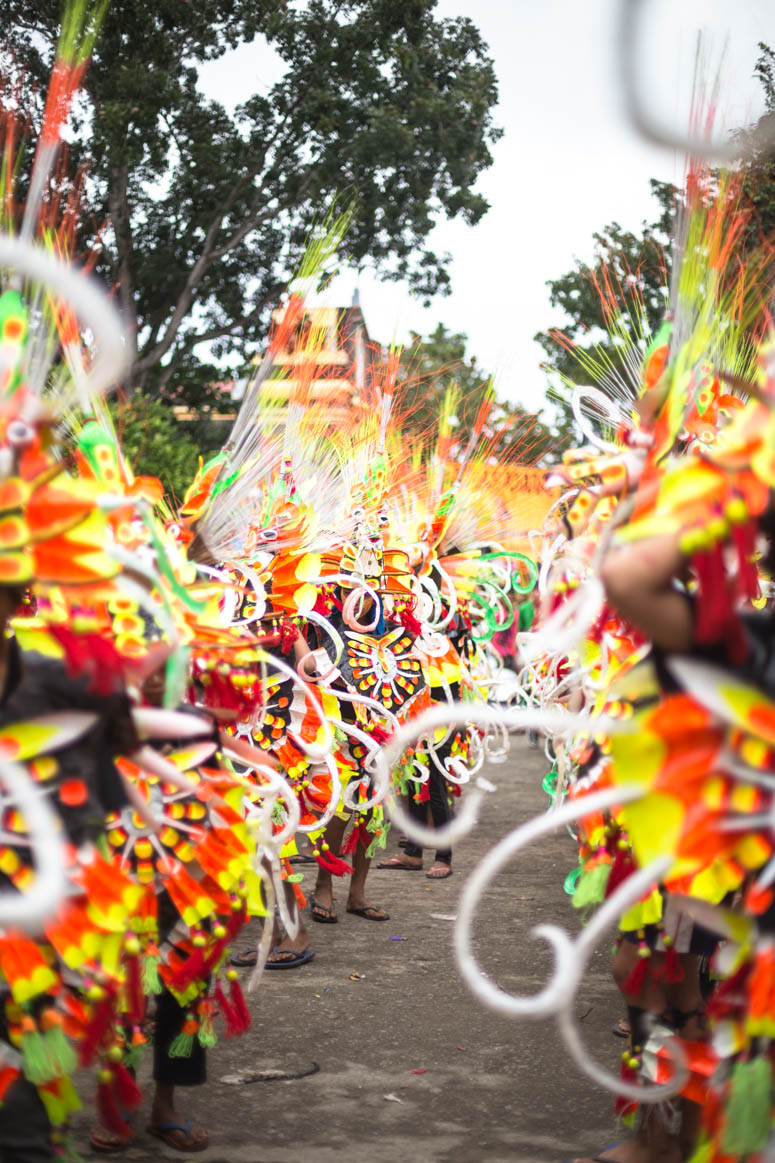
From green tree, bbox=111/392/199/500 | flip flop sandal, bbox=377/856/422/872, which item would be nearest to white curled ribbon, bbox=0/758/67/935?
flip flop sandal, bbox=377/856/422/872

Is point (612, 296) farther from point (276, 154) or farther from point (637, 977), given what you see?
point (276, 154)

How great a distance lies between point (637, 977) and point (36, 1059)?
5.00 feet

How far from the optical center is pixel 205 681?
3607 millimetres

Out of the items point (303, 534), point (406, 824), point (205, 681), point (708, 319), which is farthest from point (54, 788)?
point (303, 534)

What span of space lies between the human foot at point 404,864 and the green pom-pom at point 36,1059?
526cm

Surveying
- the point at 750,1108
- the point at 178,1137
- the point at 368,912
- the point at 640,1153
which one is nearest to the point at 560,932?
the point at 750,1108

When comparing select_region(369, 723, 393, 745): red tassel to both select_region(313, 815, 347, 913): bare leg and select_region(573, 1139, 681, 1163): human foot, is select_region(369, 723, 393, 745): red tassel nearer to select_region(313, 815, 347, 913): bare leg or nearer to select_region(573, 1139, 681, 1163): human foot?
select_region(313, 815, 347, 913): bare leg

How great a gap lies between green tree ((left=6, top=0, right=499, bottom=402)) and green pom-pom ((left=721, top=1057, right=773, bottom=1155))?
36.9ft

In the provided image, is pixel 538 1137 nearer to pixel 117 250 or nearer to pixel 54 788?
pixel 54 788

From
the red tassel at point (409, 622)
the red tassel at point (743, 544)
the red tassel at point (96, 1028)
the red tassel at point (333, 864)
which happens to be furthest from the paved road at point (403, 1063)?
the red tassel at point (743, 544)

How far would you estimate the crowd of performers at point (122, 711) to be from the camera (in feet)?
7.74

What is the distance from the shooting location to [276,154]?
45.1 feet

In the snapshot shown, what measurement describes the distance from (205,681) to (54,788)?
3.77ft

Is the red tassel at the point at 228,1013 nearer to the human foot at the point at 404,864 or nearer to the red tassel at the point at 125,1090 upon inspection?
the red tassel at the point at 125,1090
